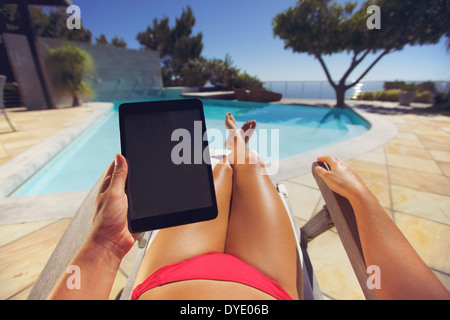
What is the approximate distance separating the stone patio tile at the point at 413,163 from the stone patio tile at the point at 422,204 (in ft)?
2.42

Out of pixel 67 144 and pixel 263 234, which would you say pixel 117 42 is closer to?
pixel 67 144

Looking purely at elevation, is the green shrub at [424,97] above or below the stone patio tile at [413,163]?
above

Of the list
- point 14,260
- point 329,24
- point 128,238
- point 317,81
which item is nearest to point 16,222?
point 14,260

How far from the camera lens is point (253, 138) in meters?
5.83

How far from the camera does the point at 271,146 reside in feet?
18.2

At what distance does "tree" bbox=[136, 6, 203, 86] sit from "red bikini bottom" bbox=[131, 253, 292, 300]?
22.3 metres

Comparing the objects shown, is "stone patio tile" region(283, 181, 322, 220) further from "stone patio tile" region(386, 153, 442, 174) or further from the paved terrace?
"stone patio tile" region(386, 153, 442, 174)

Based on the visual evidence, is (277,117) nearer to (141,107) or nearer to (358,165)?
(358,165)

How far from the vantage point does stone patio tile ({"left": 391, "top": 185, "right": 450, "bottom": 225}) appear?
171 centimetres

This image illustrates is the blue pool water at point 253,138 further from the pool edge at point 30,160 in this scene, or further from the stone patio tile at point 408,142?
the stone patio tile at point 408,142

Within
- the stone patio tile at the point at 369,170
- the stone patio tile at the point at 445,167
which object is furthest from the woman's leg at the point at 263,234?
the stone patio tile at the point at 445,167

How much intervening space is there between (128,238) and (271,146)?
5.25 m

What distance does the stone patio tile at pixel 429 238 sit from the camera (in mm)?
1295

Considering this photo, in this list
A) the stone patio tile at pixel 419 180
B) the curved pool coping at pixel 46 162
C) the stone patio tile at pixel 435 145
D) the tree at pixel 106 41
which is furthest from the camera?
the tree at pixel 106 41
